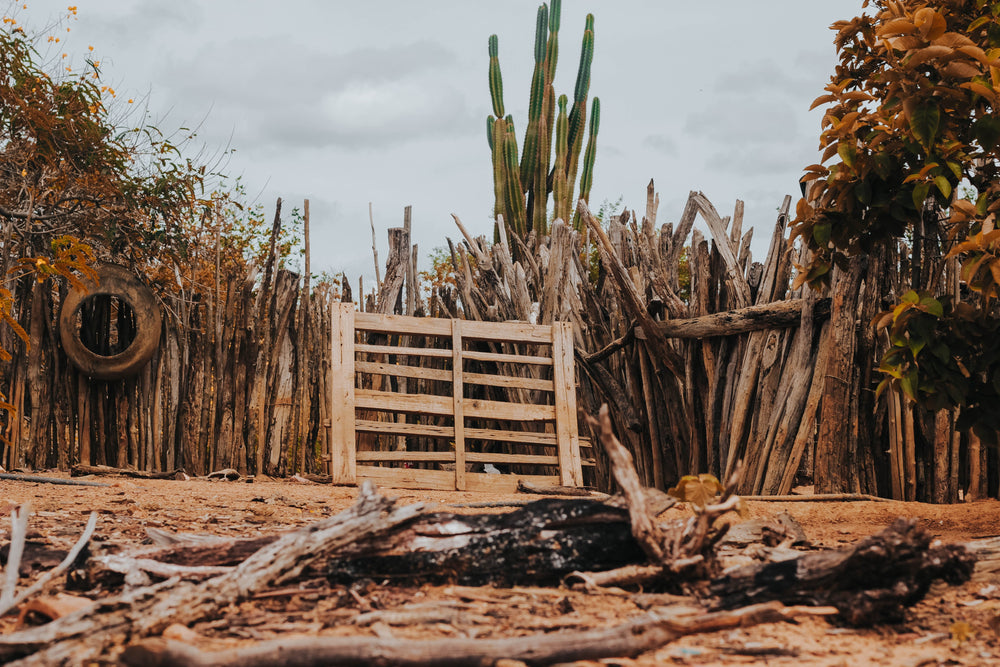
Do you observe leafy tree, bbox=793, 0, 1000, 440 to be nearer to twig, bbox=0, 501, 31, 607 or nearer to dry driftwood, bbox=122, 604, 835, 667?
dry driftwood, bbox=122, 604, 835, 667

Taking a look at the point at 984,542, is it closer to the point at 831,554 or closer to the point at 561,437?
the point at 831,554

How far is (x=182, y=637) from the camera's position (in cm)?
213

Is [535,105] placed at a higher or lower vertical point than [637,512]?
higher

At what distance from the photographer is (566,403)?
6980 mm

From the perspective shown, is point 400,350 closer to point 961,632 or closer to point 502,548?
point 502,548

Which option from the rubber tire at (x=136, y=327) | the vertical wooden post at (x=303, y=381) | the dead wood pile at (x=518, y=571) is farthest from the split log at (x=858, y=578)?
the rubber tire at (x=136, y=327)

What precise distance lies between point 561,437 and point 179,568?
4.58m

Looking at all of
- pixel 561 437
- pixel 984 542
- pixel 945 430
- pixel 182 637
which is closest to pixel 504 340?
pixel 561 437

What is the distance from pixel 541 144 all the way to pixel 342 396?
9.79 m

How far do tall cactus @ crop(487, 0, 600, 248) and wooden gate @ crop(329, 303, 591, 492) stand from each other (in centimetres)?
827

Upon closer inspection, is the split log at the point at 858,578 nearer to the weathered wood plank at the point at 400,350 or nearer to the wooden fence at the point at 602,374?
the wooden fence at the point at 602,374

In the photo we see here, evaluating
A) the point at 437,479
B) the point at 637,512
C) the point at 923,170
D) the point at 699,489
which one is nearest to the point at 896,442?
the point at 699,489

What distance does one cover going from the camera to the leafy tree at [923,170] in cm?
344

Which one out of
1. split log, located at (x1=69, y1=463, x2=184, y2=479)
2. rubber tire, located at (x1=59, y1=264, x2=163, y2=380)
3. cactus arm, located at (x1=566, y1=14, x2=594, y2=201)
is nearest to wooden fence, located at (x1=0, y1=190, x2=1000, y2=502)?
rubber tire, located at (x1=59, y1=264, x2=163, y2=380)
